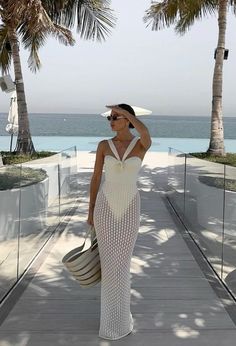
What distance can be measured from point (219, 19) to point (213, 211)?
8.31 meters

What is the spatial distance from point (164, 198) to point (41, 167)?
4.31 meters

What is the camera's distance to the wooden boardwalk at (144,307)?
132 inches

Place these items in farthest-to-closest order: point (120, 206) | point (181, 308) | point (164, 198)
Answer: point (164, 198)
point (181, 308)
point (120, 206)

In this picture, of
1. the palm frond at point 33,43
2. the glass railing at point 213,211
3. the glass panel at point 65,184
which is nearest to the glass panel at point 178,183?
the glass railing at point 213,211

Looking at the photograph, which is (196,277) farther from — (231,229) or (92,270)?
(92,270)

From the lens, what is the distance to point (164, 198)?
9.77 m

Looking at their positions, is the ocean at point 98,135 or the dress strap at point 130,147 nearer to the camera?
the dress strap at point 130,147

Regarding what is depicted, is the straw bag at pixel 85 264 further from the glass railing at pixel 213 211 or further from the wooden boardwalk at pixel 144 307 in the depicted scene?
the glass railing at pixel 213 211

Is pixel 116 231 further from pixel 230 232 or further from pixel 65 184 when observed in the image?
pixel 65 184

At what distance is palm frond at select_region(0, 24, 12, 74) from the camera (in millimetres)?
12729

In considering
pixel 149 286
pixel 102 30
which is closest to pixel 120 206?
pixel 149 286

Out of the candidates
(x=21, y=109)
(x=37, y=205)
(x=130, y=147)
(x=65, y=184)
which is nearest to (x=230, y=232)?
(x=130, y=147)

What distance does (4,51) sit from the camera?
13.8m

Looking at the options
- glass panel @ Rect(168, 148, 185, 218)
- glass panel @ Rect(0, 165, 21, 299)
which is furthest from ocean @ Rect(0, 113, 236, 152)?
glass panel @ Rect(0, 165, 21, 299)
